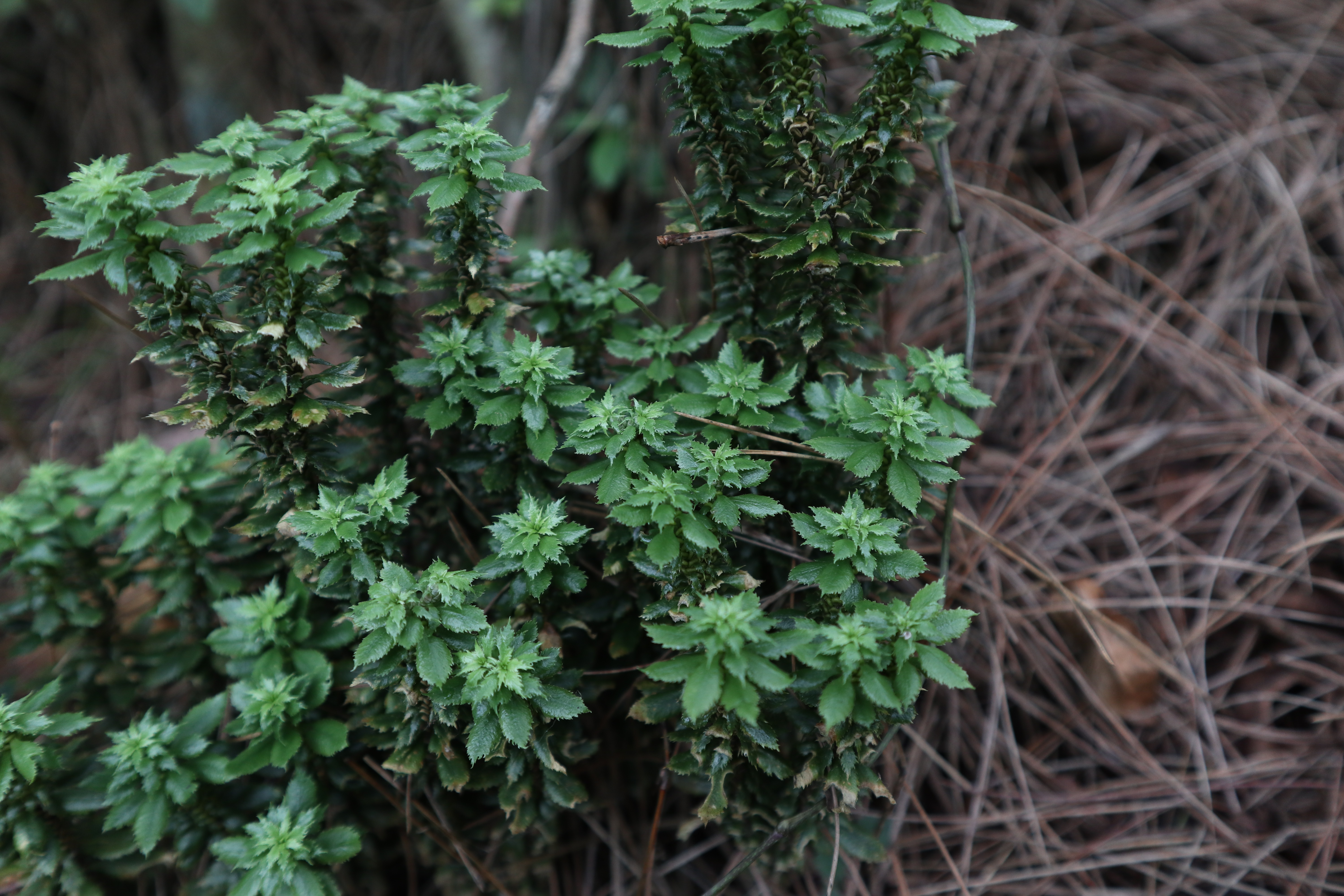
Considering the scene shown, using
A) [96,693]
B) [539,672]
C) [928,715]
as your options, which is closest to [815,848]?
[928,715]

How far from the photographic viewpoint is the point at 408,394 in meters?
2.28

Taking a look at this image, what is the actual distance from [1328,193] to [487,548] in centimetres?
371

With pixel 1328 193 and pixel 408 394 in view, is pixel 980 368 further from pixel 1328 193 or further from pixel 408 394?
pixel 408 394

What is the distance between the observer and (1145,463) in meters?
3.23

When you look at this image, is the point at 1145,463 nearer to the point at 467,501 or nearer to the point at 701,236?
the point at 701,236

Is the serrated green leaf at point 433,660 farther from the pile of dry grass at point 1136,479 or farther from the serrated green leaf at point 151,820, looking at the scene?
the pile of dry grass at point 1136,479

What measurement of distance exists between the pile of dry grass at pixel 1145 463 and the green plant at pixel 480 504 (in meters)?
0.81

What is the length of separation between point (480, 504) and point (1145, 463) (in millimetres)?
2598

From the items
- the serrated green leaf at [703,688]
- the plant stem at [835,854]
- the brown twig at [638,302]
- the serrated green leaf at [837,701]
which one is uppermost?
the brown twig at [638,302]

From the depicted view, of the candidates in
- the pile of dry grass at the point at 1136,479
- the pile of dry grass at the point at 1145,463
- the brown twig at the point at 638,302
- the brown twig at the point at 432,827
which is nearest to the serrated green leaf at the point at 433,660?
the brown twig at the point at 432,827

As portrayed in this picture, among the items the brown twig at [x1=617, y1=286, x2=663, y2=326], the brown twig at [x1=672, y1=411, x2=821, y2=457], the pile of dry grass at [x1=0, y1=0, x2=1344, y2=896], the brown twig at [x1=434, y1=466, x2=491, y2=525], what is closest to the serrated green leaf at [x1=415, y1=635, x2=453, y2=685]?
the brown twig at [x1=434, y1=466, x2=491, y2=525]

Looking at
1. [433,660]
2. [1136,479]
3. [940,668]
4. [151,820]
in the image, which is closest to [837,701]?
[940,668]

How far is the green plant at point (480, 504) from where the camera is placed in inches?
70.9

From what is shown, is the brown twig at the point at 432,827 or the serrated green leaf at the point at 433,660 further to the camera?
the brown twig at the point at 432,827
